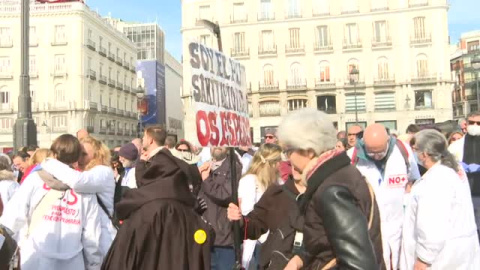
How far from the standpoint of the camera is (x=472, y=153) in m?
6.51

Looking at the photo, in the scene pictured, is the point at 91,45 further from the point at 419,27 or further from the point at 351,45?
the point at 419,27

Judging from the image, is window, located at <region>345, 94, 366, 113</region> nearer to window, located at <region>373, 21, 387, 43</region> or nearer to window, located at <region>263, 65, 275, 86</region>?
window, located at <region>373, 21, 387, 43</region>

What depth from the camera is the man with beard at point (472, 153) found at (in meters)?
6.21

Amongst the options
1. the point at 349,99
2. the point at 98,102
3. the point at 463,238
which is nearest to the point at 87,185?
the point at 463,238

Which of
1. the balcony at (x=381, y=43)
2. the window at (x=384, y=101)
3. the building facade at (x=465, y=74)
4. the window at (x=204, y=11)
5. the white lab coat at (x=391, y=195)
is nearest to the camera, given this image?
the white lab coat at (x=391, y=195)

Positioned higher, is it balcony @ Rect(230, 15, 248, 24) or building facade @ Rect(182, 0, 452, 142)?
balcony @ Rect(230, 15, 248, 24)

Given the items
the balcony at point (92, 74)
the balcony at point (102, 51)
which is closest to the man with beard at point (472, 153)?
the balcony at point (92, 74)

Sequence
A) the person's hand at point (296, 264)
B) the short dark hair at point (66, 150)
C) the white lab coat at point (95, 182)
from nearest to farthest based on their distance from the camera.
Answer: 1. the person's hand at point (296, 264)
2. the white lab coat at point (95, 182)
3. the short dark hair at point (66, 150)

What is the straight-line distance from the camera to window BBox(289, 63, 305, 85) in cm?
4613

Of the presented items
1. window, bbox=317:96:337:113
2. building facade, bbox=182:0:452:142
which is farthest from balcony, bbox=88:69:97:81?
window, bbox=317:96:337:113

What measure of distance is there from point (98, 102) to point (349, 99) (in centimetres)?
2729

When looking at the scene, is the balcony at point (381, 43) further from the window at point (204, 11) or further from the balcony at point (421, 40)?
the window at point (204, 11)

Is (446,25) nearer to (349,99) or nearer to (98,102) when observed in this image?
(349,99)

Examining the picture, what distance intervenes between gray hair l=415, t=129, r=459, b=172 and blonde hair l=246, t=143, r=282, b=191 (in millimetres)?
1547
